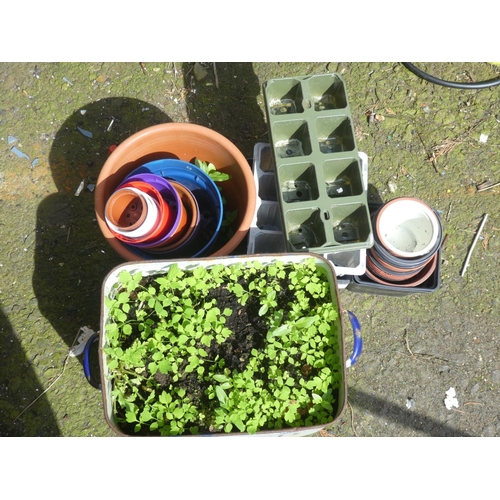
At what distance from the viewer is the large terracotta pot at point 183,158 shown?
4.91 ft

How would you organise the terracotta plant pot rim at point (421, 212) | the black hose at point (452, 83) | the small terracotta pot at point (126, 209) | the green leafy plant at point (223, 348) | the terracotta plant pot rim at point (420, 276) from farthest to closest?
the black hose at point (452, 83)
the terracotta plant pot rim at point (420, 276)
the terracotta plant pot rim at point (421, 212)
the small terracotta pot at point (126, 209)
the green leafy plant at point (223, 348)

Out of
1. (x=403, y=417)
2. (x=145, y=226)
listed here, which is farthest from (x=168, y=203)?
(x=403, y=417)

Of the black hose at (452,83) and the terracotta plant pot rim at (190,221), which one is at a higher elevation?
the black hose at (452,83)

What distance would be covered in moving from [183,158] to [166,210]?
0.31m

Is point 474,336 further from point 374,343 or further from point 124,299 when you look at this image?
point 124,299

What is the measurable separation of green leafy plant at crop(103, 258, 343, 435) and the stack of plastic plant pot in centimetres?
18

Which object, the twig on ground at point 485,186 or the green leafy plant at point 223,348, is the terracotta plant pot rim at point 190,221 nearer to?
the green leafy plant at point 223,348

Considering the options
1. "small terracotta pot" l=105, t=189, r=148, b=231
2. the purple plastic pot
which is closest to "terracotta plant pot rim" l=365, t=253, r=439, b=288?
the purple plastic pot

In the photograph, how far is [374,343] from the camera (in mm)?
1951

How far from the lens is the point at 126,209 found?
148cm

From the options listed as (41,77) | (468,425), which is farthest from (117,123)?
(468,425)

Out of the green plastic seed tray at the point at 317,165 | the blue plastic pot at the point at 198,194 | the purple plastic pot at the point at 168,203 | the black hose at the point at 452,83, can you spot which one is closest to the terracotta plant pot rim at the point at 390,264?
the green plastic seed tray at the point at 317,165

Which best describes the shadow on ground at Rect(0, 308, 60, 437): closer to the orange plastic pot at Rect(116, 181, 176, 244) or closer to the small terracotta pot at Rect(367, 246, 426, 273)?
the orange plastic pot at Rect(116, 181, 176, 244)

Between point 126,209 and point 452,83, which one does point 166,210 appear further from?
point 452,83
